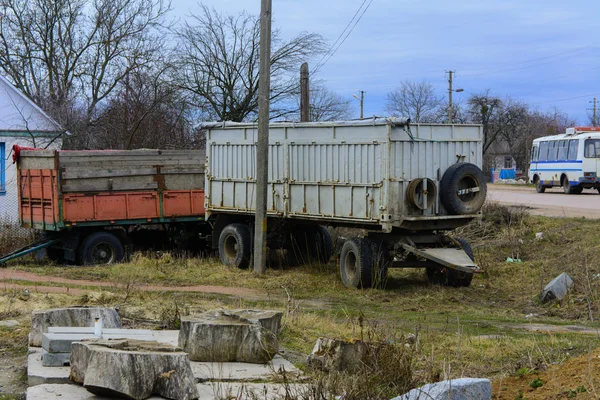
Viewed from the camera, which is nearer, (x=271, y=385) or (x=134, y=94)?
(x=271, y=385)

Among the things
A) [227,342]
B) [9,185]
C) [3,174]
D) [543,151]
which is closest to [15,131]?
[3,174]

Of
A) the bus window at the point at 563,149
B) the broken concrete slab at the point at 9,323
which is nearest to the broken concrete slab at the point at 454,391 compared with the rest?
the broken concrete slab at the point at 9,323

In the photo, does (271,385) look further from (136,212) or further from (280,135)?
(136,212)

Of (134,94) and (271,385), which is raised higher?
(134,94)

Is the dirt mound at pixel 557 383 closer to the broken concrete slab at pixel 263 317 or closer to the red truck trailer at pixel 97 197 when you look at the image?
the broken concrete slab at pixel 263 317

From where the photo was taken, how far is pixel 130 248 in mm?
20656

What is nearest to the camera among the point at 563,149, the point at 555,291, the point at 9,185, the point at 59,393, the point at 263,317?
the point at 59,393

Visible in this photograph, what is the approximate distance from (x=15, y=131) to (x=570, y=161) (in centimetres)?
2524

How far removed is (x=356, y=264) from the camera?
606 inches

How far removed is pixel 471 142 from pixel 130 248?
9.14 metres

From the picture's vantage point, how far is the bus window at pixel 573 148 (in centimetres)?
3916

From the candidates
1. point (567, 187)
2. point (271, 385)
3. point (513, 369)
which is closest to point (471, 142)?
point (513, 369)

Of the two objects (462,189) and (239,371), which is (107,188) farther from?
(239,371)

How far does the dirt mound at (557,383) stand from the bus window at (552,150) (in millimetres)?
35797
